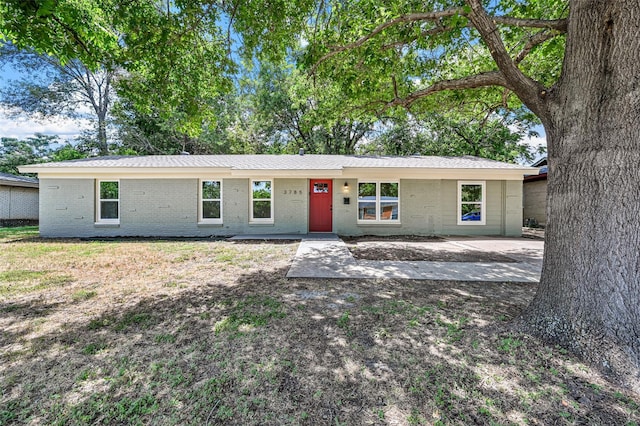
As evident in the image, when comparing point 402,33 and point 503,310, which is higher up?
point 402,33

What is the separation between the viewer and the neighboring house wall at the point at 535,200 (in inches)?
577

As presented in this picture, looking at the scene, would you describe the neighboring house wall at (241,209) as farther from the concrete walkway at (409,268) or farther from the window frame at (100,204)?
the concrete walkway at (409,268)

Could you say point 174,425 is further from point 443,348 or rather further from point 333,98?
point 333,98

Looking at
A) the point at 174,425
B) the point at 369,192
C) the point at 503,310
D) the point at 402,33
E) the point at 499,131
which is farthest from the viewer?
the point at 499,131

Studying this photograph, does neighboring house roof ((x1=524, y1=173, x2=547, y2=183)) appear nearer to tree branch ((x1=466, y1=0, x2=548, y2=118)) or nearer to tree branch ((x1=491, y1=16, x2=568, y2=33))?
tree branch ((x1=491, y1=16, x2=568, y2=33))

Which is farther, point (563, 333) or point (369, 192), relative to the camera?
point (369, 192)

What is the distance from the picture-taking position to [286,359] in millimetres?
2510

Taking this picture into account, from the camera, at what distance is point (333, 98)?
7625mm

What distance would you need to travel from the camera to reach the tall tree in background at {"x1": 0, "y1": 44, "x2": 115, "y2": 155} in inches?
771

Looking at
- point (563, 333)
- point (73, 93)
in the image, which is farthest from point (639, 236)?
point (73, 93)

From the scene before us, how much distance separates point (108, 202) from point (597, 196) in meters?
13.6

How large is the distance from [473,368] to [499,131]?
21.6 metres

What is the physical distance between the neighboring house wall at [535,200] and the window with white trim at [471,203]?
6183mm

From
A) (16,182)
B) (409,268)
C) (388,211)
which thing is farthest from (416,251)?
(16,182)
